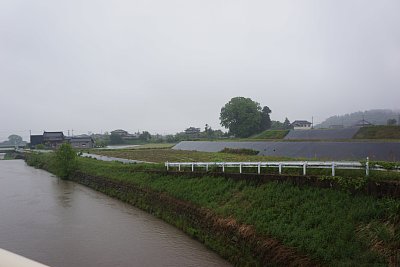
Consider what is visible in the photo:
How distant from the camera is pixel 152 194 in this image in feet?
61.7

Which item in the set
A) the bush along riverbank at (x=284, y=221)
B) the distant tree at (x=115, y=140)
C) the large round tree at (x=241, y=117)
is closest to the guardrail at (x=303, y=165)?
the bush along riverbank at (x=284, y=221)

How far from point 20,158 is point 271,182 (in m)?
70.9

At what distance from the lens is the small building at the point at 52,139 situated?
88250 millimetres

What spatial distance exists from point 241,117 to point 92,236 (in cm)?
6376

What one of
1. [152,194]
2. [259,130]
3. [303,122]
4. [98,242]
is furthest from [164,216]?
[303,122]

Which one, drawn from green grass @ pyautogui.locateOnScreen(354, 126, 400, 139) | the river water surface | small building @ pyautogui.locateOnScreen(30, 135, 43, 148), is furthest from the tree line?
the river water surface

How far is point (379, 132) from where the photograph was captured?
36438 mm

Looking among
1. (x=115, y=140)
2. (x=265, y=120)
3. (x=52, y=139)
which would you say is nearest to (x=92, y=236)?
(x=265, y=120)

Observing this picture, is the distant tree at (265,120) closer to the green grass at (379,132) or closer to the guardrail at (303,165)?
the green grass at (379,132)

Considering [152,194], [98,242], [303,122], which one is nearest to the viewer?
[98,242]

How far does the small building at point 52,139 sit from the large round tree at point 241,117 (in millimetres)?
43894

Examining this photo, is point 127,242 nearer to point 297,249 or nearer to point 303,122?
point 297,249

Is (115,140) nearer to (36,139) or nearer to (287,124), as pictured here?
(36,139)

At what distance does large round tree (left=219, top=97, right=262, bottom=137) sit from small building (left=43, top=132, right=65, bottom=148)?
43.9 meters
